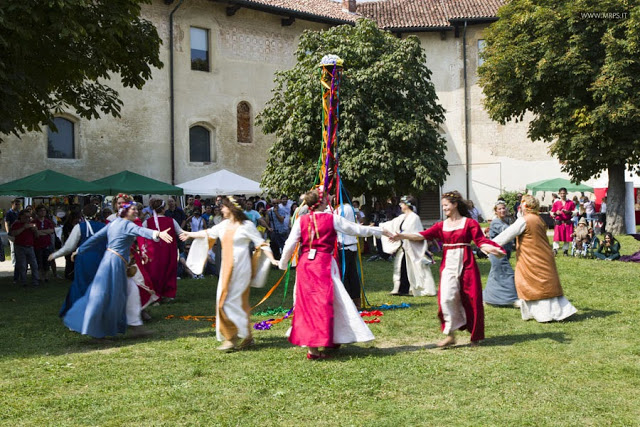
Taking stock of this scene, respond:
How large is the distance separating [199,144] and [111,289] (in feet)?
75.3

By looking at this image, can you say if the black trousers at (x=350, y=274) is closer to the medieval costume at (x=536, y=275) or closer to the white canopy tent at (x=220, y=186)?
the medieval costume at (x=536, y=275)

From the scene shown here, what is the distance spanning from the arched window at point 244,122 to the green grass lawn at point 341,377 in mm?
22530

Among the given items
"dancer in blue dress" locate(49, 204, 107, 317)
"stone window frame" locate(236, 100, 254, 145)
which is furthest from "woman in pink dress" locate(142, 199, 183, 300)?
"stone window frame" locate(236, 100, 254, 145)

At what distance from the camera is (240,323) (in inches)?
310

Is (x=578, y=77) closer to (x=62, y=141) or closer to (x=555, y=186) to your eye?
(x=555, y=186)

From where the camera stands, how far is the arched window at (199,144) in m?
30.7

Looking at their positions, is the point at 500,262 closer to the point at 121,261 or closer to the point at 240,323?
the point at 240,323

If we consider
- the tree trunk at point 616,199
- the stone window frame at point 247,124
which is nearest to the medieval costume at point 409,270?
the tree trunk at point 616,199

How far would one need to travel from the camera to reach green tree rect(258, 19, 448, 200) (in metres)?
21.8

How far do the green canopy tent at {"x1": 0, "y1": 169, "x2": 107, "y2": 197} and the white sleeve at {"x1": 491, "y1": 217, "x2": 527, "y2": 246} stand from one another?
46.4 feet

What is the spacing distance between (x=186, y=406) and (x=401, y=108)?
58.2ft

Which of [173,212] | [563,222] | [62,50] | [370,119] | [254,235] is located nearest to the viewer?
[254,235]

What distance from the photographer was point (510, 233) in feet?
30.7

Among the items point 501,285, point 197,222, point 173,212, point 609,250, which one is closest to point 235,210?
point 501,285
